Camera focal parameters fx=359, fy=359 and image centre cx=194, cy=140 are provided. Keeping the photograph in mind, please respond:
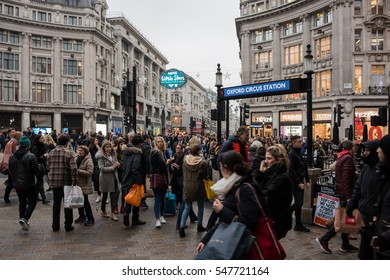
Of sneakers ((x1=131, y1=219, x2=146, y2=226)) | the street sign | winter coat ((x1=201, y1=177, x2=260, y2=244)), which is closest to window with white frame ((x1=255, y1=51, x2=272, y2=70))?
the street sign

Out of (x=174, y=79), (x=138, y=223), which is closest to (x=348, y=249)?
(x=138, y=223)

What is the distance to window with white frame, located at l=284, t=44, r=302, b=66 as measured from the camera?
39934 millimetres

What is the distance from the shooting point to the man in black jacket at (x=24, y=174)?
7.16 m

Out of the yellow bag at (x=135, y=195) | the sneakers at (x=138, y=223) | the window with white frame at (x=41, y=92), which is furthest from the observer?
the window with white frame at (x=41, y=92)

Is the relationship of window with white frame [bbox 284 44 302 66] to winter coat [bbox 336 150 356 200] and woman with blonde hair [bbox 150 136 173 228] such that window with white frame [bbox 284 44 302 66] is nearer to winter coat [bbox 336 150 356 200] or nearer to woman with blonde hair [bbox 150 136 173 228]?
woman with blonde hair [bbox 150 136 173 228]

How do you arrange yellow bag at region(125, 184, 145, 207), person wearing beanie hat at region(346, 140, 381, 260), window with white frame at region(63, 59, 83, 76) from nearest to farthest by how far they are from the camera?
1. person wearing beanie hat at region(346, 140, 381, 260)
2. yellow bag at region(125, 184, 145, 207)
3. window with white frame at region(63, 59, 83, 76)

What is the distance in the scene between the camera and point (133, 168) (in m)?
7.70

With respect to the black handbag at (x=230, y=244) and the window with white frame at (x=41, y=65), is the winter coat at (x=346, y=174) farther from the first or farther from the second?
the window with white frame at (x=41, y=65)

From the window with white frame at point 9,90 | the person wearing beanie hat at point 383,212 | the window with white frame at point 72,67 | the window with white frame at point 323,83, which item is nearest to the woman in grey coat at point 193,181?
the person wearing beanie hat at point 383,212

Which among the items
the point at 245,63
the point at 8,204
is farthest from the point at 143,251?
the point at 245,63

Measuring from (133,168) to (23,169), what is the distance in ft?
7.14

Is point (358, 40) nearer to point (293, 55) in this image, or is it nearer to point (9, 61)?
point (293, 55)

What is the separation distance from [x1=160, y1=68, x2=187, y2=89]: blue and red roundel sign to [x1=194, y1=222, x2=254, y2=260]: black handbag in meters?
12.6

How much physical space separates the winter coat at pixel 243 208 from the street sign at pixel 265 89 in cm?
649
